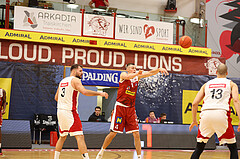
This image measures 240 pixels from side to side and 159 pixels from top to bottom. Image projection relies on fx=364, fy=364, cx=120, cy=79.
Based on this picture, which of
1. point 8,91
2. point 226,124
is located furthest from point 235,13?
point 226,124

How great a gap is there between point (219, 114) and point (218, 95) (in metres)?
0.33

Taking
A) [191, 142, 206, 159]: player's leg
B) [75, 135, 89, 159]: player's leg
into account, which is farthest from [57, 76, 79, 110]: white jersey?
[191, 142, 206, 159]: player's leg

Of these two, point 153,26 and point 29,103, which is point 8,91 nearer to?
point 29,103

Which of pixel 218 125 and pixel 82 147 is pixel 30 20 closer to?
pixel 82 147

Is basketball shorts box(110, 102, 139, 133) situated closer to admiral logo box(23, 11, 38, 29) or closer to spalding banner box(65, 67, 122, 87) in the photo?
spalding banner box(65, 67, 122, 87)

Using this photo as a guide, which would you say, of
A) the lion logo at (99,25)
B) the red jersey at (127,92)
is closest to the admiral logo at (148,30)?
the lion logo at (99,25)

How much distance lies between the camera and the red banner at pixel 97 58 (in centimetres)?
1459

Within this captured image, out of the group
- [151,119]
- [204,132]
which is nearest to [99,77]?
[151,119]

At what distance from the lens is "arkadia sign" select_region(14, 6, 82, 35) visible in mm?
14609

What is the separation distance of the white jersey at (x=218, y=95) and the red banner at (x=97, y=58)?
31.7ft

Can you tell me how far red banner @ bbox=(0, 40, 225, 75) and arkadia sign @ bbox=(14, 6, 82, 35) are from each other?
652 millimetres

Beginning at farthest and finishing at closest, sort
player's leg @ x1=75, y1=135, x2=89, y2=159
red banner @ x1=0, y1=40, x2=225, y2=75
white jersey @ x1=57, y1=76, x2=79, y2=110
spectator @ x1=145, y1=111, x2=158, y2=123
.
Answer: red banner @ x1=0, y1=40, x2=225, y2=75 < spectator @ x1=145, y1=111, x2=158, y2=123 < white jersey @ x1=57, y1=76, x2=79, y2=110 < player's leg @ x1=75, y1=135, x2=89, y2=159

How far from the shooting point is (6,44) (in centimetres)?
1442

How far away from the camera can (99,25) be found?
1553 cm
